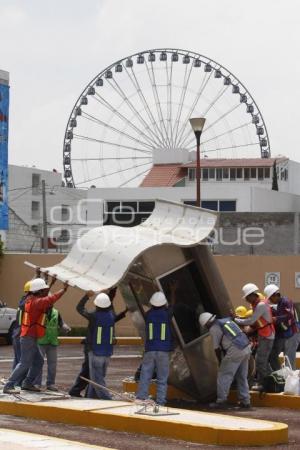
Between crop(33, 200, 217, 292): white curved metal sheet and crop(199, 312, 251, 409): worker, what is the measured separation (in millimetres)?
1172

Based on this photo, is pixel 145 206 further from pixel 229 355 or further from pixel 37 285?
pixel 37 285

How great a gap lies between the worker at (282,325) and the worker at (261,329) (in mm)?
690

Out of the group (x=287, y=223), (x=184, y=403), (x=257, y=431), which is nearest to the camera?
(x=257, y=431)

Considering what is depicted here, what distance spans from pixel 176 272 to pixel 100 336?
164 centimetres

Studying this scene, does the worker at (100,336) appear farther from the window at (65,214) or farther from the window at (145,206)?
the window at (65,214)

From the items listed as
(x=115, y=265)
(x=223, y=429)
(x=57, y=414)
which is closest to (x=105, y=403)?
(x=57, y=414)

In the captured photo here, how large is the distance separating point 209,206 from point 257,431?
6324cm

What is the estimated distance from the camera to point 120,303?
34.4 m

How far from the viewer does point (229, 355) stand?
14.8 metres

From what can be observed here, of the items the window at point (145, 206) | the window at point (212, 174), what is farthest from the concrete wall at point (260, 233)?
the window at point (212, 174)

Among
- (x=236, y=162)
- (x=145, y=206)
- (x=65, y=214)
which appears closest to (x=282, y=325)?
(x=145, y=206)

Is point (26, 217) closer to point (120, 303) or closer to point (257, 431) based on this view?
point (120, 303)

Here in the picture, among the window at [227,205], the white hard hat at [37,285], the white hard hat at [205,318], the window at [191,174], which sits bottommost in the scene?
the white hard hat at [205,318]

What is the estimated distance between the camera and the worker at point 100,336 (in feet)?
47.8
